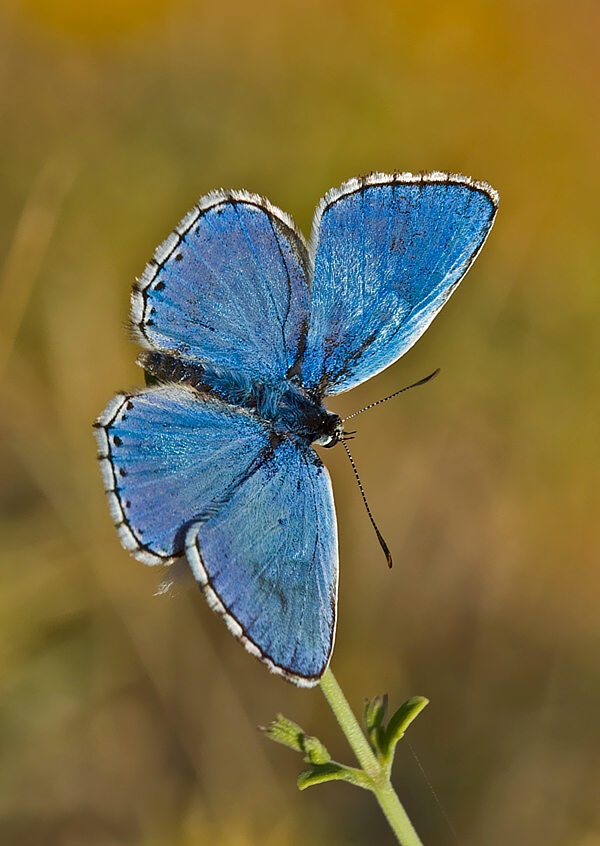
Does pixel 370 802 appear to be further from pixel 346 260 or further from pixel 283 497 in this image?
pixel 346 260

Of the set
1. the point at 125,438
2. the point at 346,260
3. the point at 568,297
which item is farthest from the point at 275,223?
the point at 568,297

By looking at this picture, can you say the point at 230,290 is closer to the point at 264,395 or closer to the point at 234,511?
the point at 264,395

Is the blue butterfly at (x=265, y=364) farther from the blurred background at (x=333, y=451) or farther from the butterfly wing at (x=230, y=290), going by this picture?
the blurred background at (x=333, y=451)

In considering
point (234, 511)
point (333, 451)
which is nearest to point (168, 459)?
point (234, 511)

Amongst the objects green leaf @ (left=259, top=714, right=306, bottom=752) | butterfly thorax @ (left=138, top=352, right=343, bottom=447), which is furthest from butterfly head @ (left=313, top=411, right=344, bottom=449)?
green leaf @ (left=259, top=714, right=306, bottom=752)

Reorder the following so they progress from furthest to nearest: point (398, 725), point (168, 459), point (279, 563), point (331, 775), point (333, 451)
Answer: point (333, 451) < point (168, 459) < point (279, 563) < point (398, 725) < point (331, 775)

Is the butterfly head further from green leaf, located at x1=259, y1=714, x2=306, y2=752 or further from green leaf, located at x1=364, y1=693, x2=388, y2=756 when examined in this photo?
green leaf, located at x1=259, y1=714, x2=306, y2=752

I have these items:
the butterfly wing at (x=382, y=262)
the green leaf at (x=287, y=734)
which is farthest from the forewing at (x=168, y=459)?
the green leaf at (x=287, y=734)
